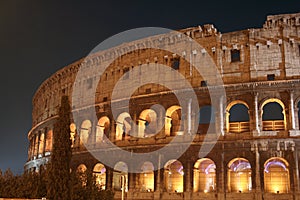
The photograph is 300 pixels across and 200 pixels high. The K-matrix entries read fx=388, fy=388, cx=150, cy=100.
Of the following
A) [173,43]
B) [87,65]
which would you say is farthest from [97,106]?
[173,43]

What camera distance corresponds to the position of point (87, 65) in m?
31.6

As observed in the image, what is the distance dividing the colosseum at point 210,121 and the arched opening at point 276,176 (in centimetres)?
6

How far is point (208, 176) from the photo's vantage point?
83.3ft

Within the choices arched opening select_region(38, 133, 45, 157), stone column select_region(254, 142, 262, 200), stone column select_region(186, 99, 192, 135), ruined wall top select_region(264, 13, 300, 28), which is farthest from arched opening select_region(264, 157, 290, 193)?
arched opening select_region(38, 133, 45, 157)

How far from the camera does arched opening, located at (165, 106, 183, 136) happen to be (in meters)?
25.7

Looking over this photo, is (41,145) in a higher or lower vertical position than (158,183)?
higher

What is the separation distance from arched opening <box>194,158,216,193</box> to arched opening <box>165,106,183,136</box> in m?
2.61

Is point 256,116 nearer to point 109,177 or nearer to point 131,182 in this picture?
point 131,182

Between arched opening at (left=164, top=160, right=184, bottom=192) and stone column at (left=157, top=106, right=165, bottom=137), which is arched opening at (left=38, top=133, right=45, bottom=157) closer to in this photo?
stone column at (left=157, top=106, right=165, bottom=137)

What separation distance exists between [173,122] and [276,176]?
860 centimetres

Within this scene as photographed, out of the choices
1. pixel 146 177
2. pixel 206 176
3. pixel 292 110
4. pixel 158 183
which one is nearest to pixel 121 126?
pixel 146 177

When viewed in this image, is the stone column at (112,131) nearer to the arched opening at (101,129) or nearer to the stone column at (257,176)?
the arched opening at (101,129)

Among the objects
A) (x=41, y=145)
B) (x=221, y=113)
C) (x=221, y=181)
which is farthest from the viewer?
(x=41, y=145)

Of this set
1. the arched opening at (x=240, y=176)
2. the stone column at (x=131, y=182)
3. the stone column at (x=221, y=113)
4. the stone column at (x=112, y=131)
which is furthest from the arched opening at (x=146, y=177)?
the stone column at (x=221, y=113)
